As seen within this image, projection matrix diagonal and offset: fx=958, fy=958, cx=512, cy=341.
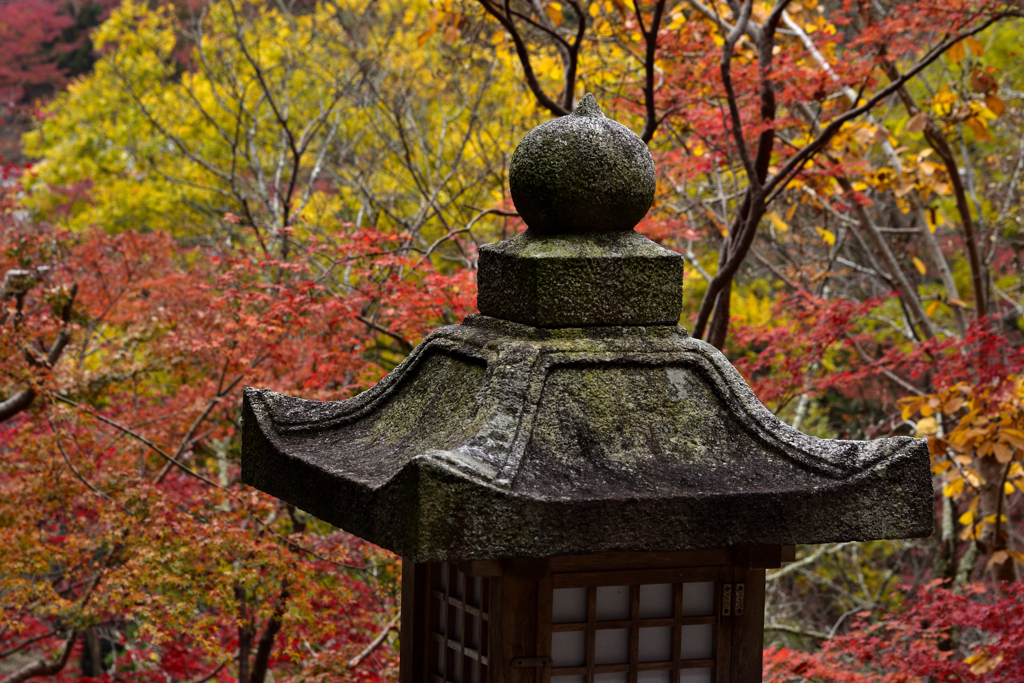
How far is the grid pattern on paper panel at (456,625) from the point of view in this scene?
2.75 m

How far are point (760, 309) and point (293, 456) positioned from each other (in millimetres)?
12295

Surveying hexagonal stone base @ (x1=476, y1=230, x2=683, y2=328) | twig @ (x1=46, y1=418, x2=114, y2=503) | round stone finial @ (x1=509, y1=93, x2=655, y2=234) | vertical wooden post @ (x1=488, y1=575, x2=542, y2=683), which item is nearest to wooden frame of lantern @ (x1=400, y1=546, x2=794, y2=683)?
vertical wooden post @ (x1=488, y1=575, x2=542, y2=683)

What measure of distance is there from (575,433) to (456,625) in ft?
2.82

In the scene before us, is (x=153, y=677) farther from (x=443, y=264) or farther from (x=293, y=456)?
(x=293, y=456)

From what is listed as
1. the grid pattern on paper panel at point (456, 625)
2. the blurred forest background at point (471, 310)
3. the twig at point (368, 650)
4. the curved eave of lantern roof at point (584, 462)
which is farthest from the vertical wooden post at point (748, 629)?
the twig at point (368, 650)

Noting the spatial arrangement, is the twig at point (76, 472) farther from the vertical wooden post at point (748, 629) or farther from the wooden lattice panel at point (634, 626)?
the vertical wooden post at point (748, 629)

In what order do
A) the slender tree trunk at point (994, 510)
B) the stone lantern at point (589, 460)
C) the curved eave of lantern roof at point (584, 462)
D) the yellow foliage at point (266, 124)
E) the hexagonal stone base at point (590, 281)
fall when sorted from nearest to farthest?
the curved eave of lantern roof at point (584, 462), the stone lantern at point (589, 460), the hexagonal stone base at point (590, 281), the slender tree trunk at point (994, 510), the yellow foliage at point (266, 124)

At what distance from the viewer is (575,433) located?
252 centimetres

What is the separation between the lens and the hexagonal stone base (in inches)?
107

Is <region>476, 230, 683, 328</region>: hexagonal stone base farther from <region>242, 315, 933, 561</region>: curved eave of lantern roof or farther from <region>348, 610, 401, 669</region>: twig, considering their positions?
<region>348, 610, 401, 669</region>: twig

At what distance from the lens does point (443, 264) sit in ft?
44.7

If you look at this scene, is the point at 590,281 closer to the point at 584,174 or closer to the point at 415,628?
the point at 584,174

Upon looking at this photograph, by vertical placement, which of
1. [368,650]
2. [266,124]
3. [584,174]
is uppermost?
[266,124]

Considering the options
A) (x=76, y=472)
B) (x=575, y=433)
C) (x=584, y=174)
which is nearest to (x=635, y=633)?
(x=575, y=433)
